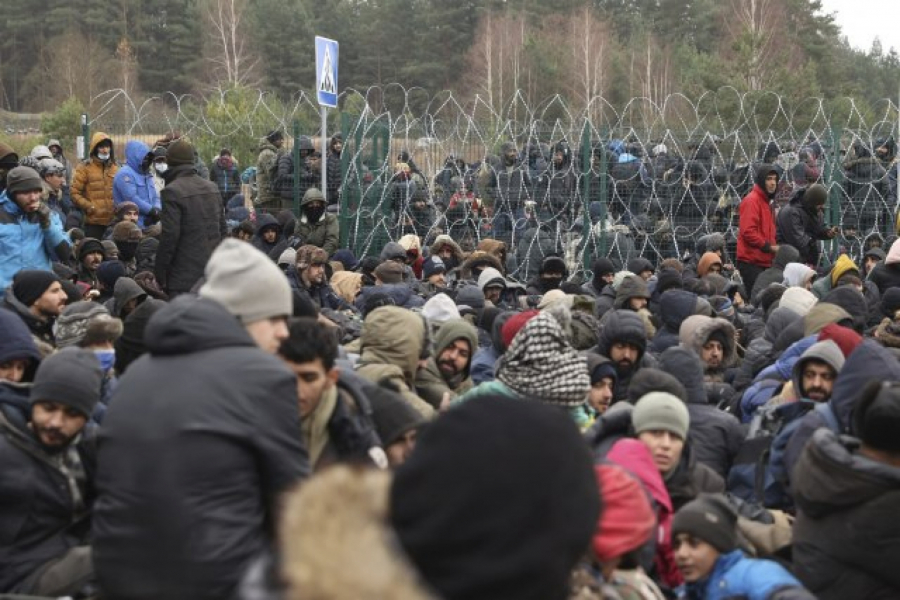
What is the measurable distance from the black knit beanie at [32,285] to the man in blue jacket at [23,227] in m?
1.23

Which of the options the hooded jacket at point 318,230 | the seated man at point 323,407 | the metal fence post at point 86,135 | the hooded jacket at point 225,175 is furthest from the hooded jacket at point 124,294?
the hooded jacket at point 225,175

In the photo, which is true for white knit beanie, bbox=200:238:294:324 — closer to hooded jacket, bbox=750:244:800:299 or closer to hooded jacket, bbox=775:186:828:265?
hooded jacket, bbox=750:244:800:299

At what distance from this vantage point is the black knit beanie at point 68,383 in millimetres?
4551

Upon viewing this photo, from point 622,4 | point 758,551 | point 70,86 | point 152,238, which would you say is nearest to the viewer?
point 758,551

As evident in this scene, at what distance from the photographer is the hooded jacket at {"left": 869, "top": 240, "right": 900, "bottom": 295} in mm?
10844

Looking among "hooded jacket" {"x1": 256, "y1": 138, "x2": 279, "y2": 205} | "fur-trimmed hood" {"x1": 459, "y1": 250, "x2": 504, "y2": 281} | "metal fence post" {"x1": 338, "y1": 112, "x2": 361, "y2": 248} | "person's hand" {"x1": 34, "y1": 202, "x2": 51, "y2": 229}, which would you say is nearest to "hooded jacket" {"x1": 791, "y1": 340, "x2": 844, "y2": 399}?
"person's hand" {"x1": 34, "y1": 202, "x2": 51, "y2": 229}

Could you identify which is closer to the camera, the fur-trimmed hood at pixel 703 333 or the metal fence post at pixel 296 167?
the fur-trimmed hood at pixel 703 333

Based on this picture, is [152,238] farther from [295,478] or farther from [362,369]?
[295,478]

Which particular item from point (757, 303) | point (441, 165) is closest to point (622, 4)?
point (441, 165)

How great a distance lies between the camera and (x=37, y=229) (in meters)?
8.71

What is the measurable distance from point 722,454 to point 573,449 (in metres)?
4.15

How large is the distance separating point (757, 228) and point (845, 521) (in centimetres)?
833

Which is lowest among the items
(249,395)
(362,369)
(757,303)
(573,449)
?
Answer: (757,303)

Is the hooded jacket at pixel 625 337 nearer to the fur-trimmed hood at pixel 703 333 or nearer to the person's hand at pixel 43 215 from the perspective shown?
the fur-trimmed hood at pixel 703 333
